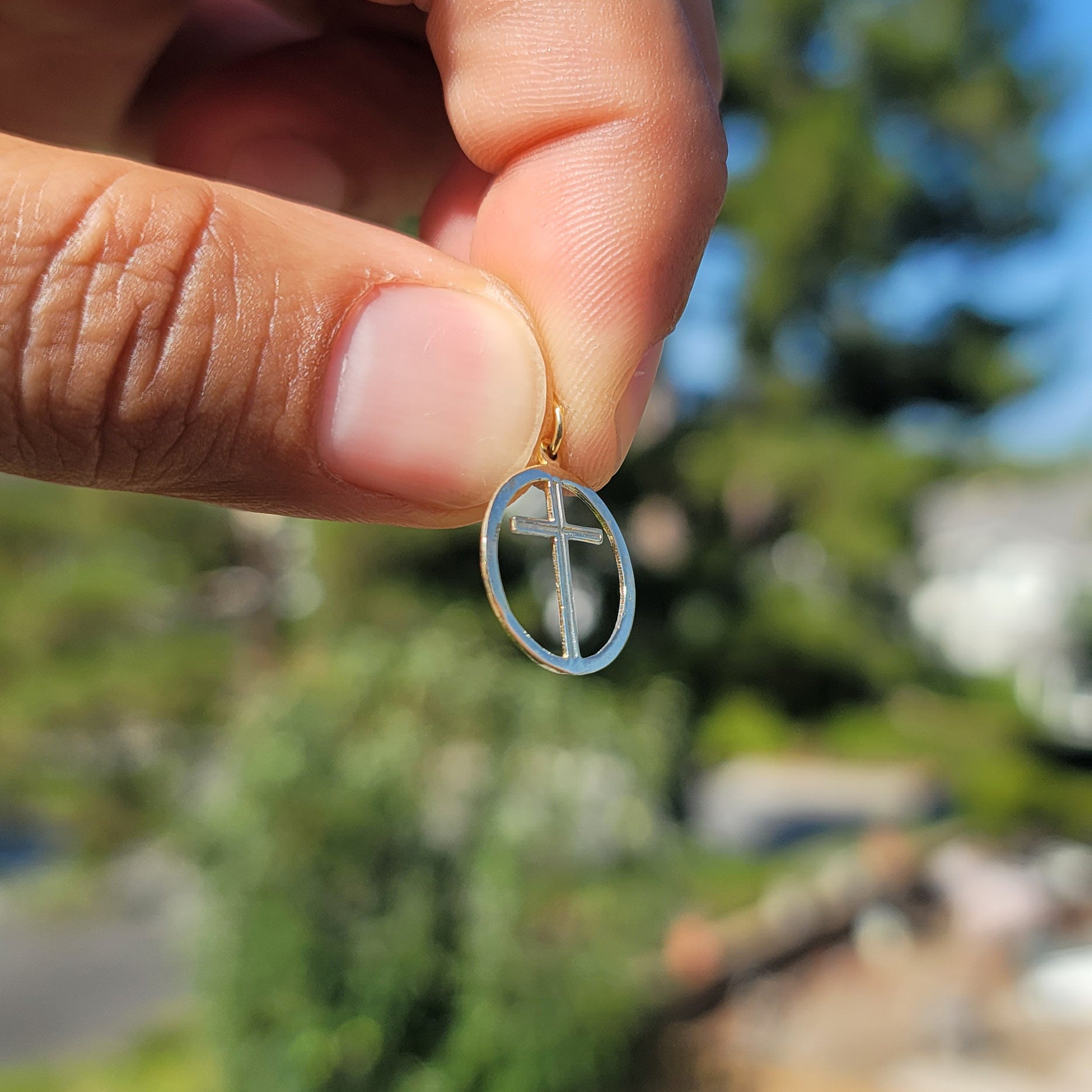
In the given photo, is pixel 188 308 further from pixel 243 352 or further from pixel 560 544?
pixel 560 544

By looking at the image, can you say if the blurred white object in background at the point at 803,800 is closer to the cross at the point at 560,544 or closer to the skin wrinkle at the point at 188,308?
the cross at the point at 560,544

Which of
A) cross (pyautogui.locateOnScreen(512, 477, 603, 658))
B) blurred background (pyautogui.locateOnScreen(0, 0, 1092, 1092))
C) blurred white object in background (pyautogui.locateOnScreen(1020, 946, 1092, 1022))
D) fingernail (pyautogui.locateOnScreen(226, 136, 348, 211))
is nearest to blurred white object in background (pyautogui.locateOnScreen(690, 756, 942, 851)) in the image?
blurred background (pyautogui.locateOnScreen(0, 0, 1092, 1092))

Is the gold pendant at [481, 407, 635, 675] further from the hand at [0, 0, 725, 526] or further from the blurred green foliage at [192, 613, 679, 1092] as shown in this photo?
the blurred green foliage at [192, 613, 679, 1092]

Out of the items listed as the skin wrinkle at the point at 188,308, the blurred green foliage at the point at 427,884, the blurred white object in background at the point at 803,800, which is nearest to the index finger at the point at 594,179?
the skin wrinkle at the point at 188,308

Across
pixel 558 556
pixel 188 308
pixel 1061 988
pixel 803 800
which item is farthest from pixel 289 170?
pixel 803 800

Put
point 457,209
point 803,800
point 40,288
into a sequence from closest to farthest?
1. point 40,288
2. point 457,209
3. point 803,800

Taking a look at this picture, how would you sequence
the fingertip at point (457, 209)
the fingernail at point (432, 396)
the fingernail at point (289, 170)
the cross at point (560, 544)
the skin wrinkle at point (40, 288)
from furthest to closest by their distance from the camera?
the fingernail at point (289, 170)
the fingertip at point (457, 209)
the cross at point (560, 544)
the fingernail at point (432, 396)
the skin wrinkle at point (40, 288)
